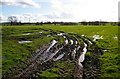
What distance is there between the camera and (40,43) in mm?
12109

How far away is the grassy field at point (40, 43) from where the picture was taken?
11.1 meters

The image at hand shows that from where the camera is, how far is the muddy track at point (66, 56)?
424 inches

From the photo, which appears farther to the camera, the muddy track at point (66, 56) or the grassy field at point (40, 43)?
the grassy field at point (40, 43)

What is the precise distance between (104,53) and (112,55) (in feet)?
1.24

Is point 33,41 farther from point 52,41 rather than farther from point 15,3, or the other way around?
point 15,3

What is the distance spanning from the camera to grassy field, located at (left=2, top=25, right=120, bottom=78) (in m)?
11.1

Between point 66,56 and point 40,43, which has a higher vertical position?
point 40,43

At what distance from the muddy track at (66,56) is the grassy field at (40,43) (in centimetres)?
23

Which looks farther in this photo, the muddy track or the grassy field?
the grassy field

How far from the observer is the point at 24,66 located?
11.0m

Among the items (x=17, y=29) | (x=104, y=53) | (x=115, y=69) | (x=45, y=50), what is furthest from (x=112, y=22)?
(x=17, y=29)

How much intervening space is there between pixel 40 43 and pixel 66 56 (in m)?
1.45

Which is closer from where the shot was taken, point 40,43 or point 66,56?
point 66,56

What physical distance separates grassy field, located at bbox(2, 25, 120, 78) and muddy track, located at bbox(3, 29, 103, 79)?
231mm
